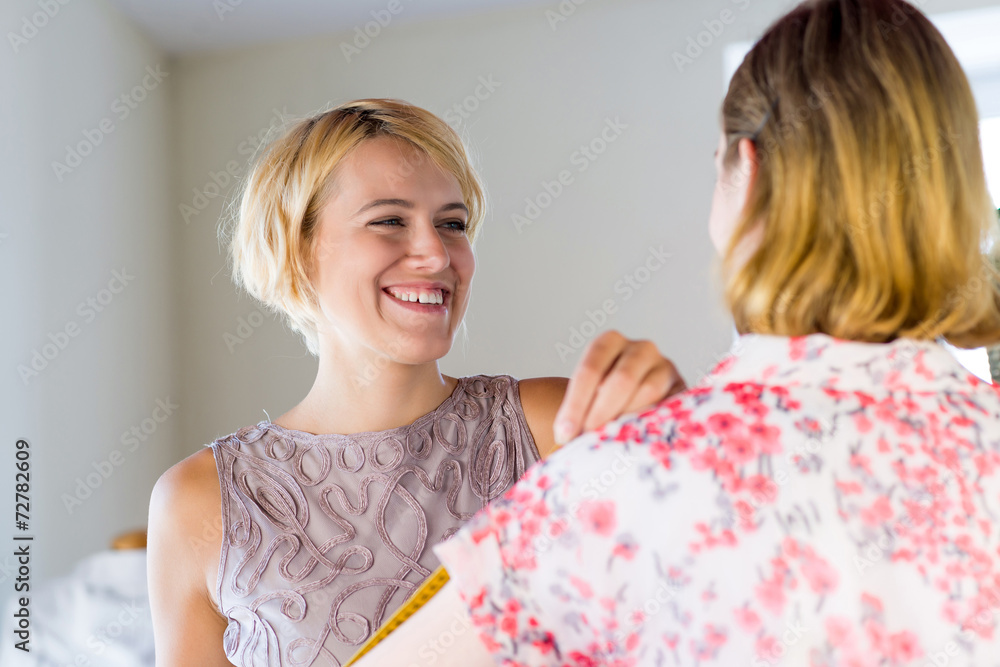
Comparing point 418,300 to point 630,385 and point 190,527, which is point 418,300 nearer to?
point 190,527

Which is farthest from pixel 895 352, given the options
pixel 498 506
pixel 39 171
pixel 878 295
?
pixel 39 171

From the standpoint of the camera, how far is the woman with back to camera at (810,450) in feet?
1.65

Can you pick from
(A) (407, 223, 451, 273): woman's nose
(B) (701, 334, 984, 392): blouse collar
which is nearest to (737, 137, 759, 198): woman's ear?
(B) (701, 334, 984, 392): blouse collar

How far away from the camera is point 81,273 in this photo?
7.48ft

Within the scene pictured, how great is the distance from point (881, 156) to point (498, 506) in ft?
1.07

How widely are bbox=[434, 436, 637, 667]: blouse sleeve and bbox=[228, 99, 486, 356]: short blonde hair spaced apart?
0.73 meters

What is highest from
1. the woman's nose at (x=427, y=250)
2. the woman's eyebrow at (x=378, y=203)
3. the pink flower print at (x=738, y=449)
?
the woman's eyebrow at (x=378, y=203)

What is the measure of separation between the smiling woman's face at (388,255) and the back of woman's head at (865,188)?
2.09 feet

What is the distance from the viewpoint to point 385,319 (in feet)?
3.84

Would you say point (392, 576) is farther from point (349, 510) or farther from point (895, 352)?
point (895, 352)

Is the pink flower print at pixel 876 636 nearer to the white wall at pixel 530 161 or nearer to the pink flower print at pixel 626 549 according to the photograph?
the pink flower print at pixel 626 549

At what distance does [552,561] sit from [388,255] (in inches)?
27.4

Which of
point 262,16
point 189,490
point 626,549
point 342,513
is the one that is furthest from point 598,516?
point 262,16

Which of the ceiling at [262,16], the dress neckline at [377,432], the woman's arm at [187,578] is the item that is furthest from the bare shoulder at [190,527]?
the ceiling at [262,16]
